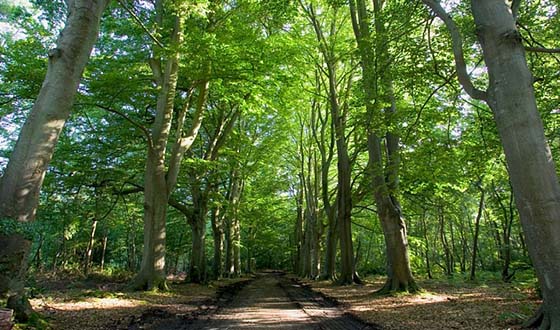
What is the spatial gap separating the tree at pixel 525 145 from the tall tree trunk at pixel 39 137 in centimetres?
613

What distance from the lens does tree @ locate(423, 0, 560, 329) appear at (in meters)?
4.14

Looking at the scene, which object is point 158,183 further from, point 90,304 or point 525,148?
point 525,148

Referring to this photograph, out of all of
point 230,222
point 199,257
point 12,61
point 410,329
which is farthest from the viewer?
point 230,222

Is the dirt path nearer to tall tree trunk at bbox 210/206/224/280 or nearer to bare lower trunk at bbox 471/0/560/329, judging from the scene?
bare lower trunk at bbox 471/0/560/329

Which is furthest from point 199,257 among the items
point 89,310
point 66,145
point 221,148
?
point 89,310

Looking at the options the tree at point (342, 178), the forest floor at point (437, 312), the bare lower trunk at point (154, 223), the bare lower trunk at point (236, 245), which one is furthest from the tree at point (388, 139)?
the bare lower trunk at point (236, 245)

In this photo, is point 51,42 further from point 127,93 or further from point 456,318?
point 456,318

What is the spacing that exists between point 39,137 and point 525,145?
265 inches

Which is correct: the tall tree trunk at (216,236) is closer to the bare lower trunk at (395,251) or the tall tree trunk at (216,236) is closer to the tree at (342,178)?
the tree at (342,178)

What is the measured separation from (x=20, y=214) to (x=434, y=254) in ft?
119

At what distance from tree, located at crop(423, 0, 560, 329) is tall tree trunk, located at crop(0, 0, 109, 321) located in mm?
6135

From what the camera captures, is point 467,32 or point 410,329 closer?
point 410,329

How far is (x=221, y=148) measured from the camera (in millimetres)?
17062

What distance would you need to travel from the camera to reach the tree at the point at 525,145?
4.14m
